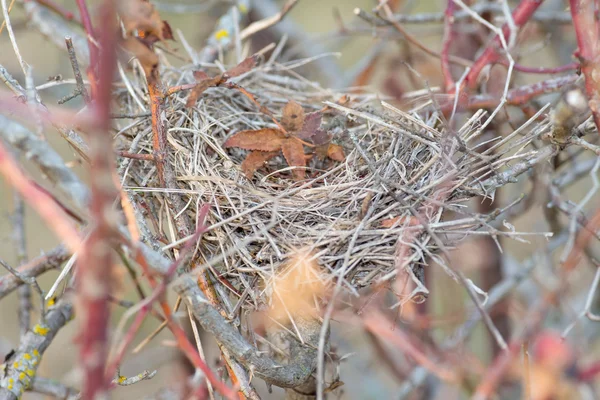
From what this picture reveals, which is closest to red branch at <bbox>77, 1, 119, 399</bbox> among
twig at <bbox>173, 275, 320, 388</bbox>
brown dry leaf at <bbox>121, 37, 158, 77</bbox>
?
twig at <bbox>173, 275, 320, 388</bbox>

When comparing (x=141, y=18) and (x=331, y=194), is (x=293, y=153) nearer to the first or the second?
(x=331, y=194)

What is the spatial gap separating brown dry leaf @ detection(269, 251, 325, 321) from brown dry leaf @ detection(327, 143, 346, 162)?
477 mm

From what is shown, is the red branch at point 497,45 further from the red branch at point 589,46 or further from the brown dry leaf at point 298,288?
the brown dry leaf at point 298,288

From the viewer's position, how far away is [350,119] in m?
1.83

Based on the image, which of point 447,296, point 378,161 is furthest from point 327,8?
point 378,161

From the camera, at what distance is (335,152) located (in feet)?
5.65

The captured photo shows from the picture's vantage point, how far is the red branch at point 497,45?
1781 mm

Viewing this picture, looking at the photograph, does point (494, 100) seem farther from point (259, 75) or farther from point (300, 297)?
point (300, 297)

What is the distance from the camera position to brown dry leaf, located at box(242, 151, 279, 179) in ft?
5.31

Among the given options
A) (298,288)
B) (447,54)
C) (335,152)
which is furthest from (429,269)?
(298,288)

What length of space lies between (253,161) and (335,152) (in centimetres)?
27

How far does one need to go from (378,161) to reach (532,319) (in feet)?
2.12

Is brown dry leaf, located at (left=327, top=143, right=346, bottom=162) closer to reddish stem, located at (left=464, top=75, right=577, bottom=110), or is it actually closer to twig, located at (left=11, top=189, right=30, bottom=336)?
reddish stem, located at (left=464, top=75, right=577, bottom=110)

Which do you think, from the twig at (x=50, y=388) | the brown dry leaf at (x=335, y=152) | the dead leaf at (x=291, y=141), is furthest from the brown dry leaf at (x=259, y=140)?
the twig at (x=50, y=388)
